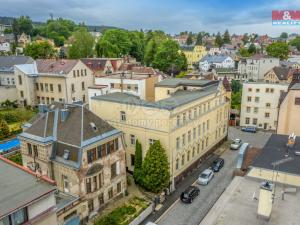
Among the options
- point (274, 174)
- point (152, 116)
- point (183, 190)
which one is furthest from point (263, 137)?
point (274, 174)

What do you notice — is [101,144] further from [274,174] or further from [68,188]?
[274,174]

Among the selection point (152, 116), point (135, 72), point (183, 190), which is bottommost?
point (183, 190)

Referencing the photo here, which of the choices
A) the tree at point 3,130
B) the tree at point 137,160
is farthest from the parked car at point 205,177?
the tree at point 3,130

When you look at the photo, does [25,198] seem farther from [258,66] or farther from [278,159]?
[258,66]

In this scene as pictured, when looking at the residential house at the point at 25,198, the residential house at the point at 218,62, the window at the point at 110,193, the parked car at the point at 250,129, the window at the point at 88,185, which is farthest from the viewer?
the residential house at the point at 218,62

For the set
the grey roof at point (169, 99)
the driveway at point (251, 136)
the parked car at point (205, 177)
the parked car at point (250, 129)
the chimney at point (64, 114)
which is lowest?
the parked car at point (205, 177)

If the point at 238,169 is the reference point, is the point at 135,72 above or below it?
above

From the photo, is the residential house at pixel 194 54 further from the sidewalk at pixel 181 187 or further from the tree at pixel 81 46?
the sidewalk at pixel 181 187
